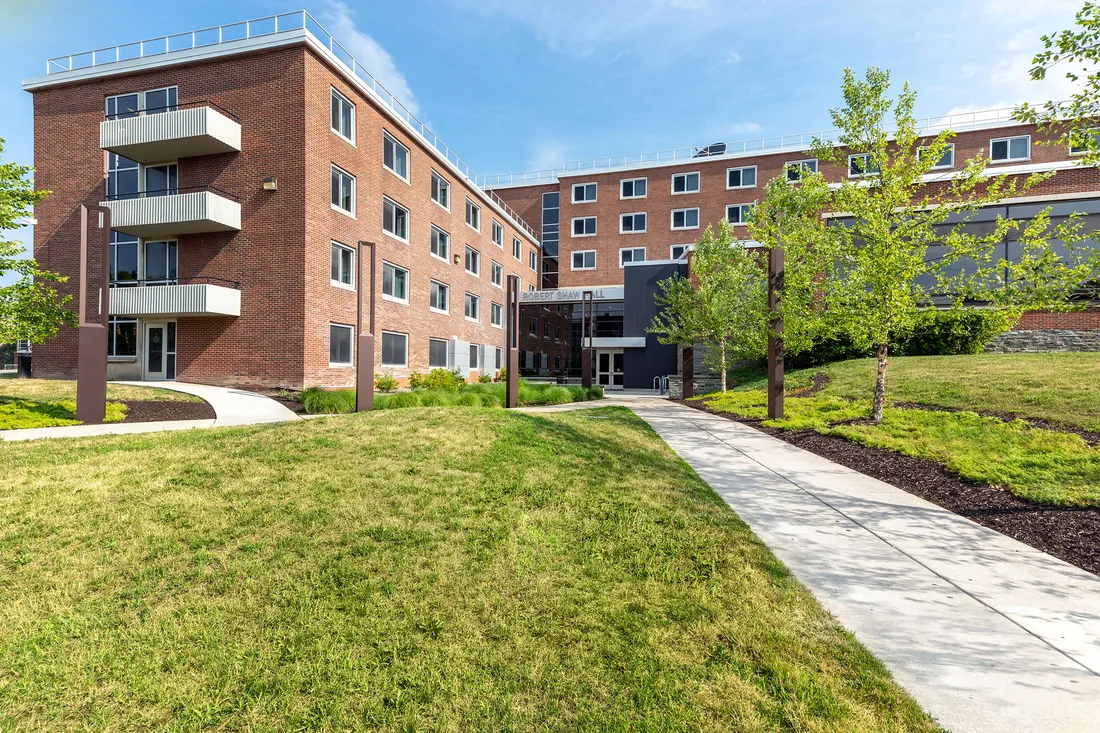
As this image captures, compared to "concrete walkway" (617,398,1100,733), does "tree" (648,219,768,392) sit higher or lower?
higher

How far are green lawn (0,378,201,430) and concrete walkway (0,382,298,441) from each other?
21.6 inches

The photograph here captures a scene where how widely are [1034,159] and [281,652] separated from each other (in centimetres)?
4993

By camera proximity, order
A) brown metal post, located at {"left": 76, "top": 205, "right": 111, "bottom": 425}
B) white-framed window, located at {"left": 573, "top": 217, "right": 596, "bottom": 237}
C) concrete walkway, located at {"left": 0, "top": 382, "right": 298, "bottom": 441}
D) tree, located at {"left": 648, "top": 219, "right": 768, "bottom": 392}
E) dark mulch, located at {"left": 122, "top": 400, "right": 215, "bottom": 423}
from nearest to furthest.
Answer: concrete walkway, located at {"left": 0, "top": 382, "right": 298, "bottom": 441}
brown metal post, located at {"left": 76, "top": 205, "right": 111, "bottom": 425}
dark mulch, located at {"left": 122, "top": 400, "right": 215, "bottom": 423}
tree, located at {"left": 648, "top": 219, "right": 768, "bottom": 392}
white-framed window, located at {"left": 573, "top": 217, "right": 596, "bottom": 237}

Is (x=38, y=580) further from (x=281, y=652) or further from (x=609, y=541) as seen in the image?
(x=609, y=541)

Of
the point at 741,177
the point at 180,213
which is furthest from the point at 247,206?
the point at 741,177

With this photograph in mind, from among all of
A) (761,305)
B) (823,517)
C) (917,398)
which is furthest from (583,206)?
(823,517)

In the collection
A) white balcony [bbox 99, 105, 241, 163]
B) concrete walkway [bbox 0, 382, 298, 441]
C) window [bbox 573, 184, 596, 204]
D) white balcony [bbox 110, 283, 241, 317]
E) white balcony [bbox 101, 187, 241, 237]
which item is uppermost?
window [bbox 573, 184, 596, 204]

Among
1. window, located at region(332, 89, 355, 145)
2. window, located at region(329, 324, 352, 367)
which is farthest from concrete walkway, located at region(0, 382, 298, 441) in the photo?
window, located at region(332, 89, 355, 145)

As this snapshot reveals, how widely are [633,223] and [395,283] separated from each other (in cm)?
2480

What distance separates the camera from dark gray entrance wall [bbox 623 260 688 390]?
3306 centimetres

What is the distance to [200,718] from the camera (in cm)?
272

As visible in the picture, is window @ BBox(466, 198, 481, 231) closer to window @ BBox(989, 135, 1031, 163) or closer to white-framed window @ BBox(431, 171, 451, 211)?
white-framed window @ BBox(431, 171, 451, 211)

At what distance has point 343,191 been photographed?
21.0m

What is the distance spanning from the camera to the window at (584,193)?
143 feet
